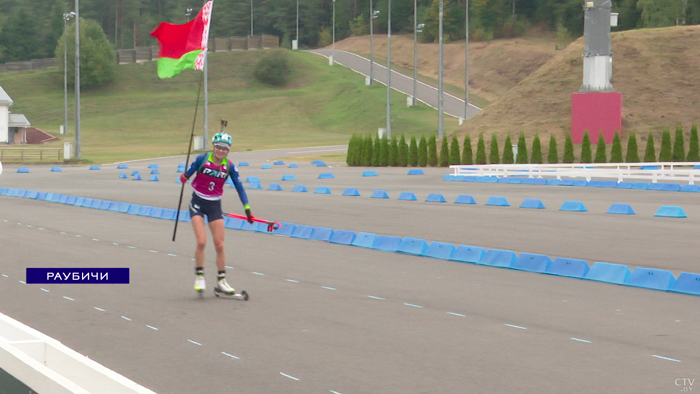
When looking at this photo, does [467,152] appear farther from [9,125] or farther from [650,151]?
[9,125]

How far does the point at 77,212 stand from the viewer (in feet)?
80.6

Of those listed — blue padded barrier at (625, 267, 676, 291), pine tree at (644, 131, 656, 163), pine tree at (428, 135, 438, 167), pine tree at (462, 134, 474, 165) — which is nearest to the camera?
blue padded barrier at (625, 267, 676, 291)

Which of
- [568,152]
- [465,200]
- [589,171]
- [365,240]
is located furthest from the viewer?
[568,152]

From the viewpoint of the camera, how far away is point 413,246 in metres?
16.2

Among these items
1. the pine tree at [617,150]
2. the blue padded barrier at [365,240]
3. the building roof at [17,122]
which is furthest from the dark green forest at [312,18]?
the blue padded barrier at [365,240]

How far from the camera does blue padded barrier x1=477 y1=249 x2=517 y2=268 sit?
1445 cm

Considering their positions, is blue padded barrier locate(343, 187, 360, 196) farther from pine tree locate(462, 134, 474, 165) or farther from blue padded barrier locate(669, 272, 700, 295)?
pine tree locate(462, 134, 474, 165)

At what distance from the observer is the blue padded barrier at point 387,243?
16547 millimetres

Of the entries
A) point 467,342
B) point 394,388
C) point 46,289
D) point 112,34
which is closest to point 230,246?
point 46,289

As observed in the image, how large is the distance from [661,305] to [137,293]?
6.51 metres

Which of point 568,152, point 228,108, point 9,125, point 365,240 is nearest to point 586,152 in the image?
point 568,152

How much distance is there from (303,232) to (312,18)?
150 m

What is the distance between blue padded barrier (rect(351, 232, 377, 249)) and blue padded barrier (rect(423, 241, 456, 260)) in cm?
141

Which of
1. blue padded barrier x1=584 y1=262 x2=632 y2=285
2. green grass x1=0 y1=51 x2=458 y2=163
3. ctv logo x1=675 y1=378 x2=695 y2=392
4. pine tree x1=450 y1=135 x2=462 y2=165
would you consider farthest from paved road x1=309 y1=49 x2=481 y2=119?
ctv logo x1=675 y1=378 x2=695 y2=392
